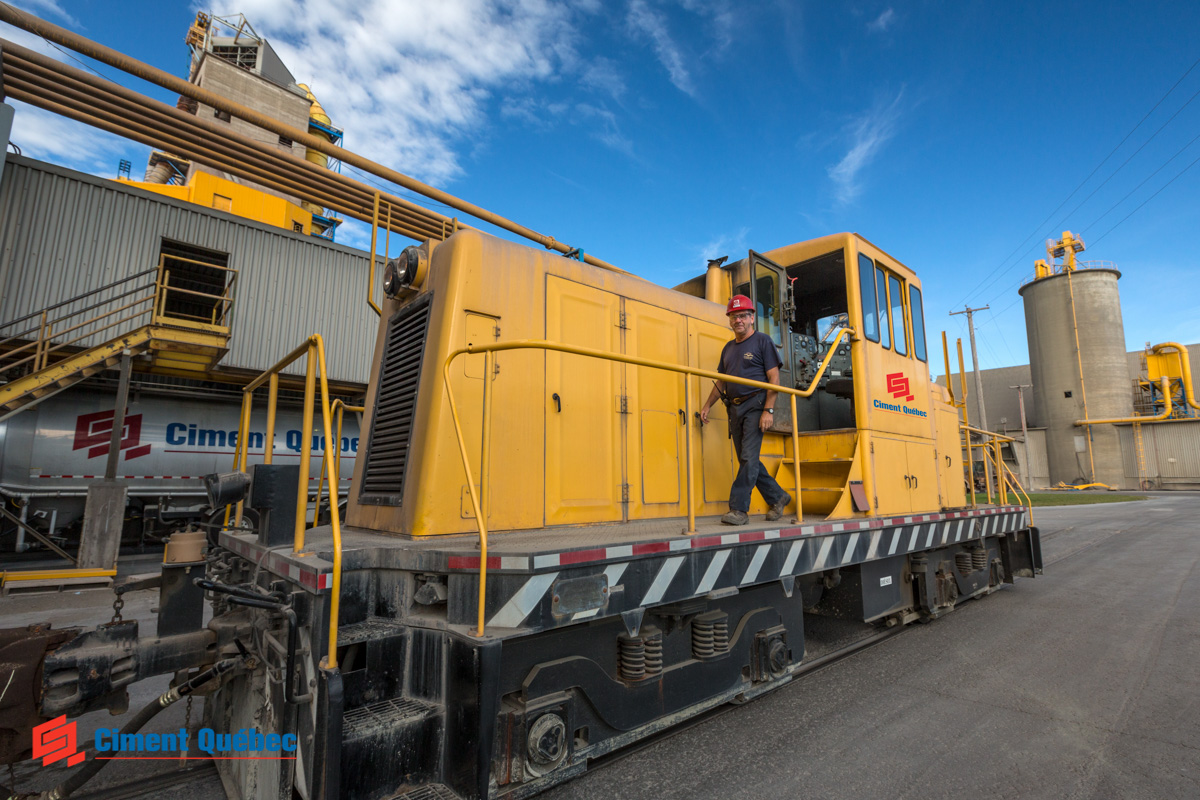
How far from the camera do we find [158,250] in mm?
10898

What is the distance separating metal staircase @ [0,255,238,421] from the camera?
8.60 meters

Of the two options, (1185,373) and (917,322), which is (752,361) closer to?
(917,322)

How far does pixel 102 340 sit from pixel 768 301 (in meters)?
12.0

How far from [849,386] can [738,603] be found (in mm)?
2292

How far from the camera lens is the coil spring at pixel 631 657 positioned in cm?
256

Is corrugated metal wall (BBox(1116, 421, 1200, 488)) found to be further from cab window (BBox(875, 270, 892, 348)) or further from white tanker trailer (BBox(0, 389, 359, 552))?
white tanker trailer (BBox(0, 389, 359, 552))

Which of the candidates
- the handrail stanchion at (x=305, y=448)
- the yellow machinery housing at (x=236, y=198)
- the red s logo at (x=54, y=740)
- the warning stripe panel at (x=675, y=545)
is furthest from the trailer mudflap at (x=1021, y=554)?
the yellow machinery housing at (x=236, y=198)

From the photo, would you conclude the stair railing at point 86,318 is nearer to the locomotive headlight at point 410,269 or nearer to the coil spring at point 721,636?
the locomotive headlight at point 410,269

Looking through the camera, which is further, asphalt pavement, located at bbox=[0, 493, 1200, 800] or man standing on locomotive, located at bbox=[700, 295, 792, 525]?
man standing on locomotive, located at bbox=[700, 295, 792, 525]

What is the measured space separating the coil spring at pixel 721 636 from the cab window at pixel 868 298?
9.05ft

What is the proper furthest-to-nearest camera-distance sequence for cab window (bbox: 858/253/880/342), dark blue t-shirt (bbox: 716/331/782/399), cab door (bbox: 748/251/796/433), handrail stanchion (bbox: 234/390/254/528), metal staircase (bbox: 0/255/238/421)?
metal staircase (bbox: 0/255/238/421) < cab window (bbox: 858/253/880/342) < cab door (bbox: 748/251/796/433) < dark blue t-shirt (bbox: 716/331/782/399) < handrail stanchion (bbox: 234/390/254/528)

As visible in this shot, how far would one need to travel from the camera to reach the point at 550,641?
2.32m

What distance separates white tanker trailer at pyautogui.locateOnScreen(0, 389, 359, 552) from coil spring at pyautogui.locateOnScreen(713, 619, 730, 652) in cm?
770

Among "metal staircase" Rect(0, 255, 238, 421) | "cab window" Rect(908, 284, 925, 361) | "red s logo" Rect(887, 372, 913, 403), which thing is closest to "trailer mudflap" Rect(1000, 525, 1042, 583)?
"cab window" Rect(908, 284, 925, 361)
